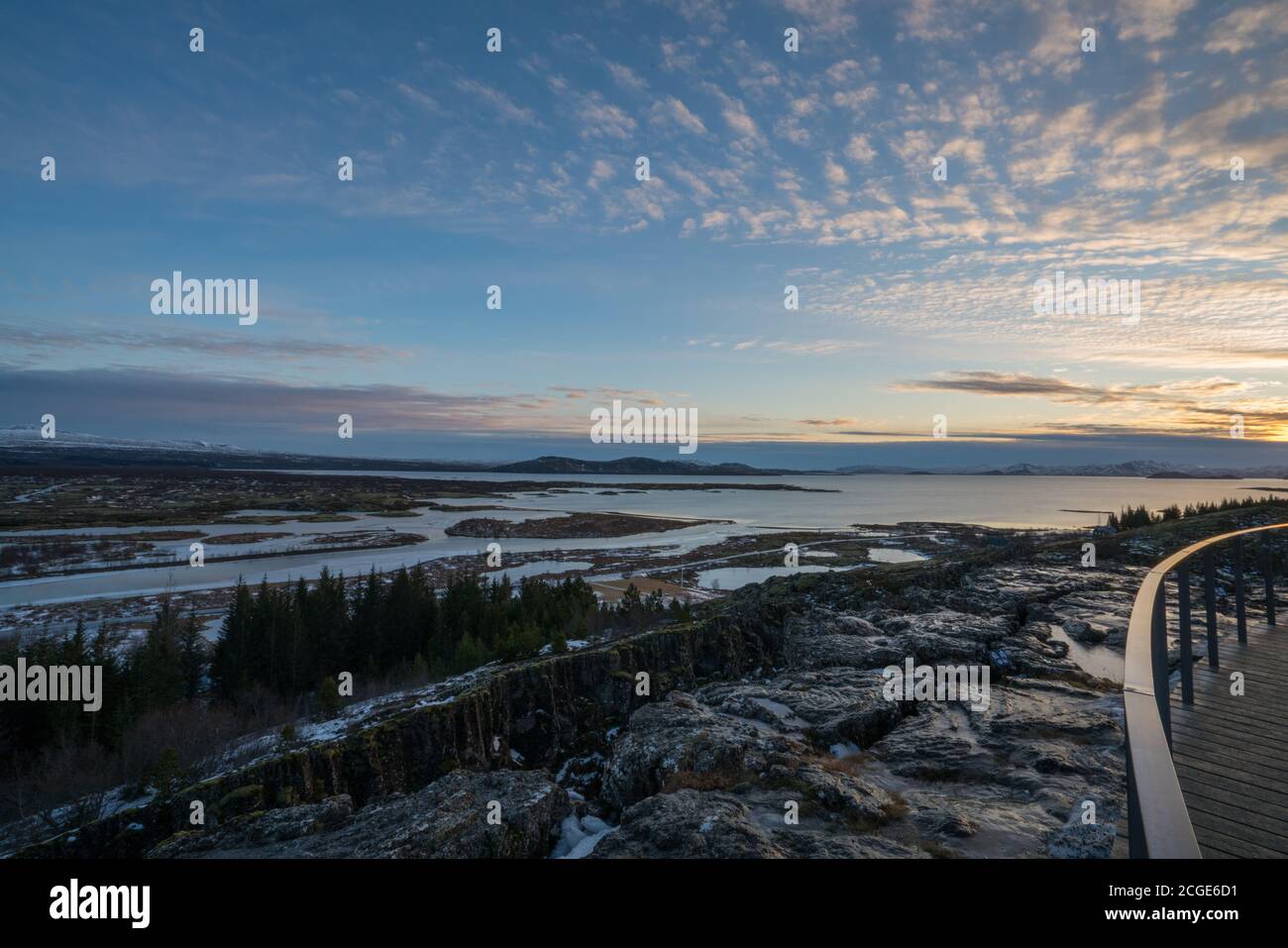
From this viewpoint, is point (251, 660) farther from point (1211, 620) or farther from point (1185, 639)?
point (1211, 620)

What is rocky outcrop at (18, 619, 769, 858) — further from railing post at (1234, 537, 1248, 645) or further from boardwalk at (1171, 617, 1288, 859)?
railing post at (1234, 537, 1248, 645)

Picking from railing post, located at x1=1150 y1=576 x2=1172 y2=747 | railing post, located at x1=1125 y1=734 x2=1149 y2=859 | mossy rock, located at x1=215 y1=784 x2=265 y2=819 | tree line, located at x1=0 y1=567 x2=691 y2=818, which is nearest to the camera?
railing post, located at x1=1125 y1=734 x2=1149 y2=859

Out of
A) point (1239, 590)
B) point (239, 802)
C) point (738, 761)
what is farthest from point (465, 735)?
point (1239, 590)

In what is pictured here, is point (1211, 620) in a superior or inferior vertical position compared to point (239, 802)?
superior

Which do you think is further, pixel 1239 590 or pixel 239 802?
pixel 239 802

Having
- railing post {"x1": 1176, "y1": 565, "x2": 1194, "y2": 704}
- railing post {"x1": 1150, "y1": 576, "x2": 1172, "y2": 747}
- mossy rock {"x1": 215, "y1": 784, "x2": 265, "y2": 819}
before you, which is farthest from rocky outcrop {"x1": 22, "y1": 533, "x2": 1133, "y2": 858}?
railing post {"x1": 1150, "y1": 576, "x2": 1172, "y2": 747}

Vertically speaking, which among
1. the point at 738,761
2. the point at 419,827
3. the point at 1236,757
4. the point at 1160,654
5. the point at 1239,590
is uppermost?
the point at 1160,654

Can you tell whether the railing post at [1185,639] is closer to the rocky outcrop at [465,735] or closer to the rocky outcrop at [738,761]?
the rocky outcrop at [738,761]
